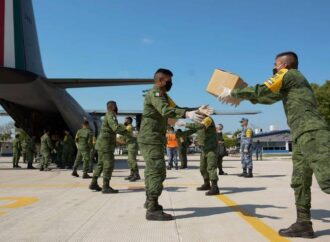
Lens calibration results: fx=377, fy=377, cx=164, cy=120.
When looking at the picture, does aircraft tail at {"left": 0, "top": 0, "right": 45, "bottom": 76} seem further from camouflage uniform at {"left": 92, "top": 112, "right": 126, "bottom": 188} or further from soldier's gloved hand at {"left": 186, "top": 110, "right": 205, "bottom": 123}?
soldier's gloved hand at {"left": 186, "top": 110, "right": 205, "bottom": 123}

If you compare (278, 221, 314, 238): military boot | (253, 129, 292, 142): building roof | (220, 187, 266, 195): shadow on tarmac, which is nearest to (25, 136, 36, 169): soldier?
(220, 187, 266, 195): shadow on tarmac

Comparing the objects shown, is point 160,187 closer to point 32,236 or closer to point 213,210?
point 213,210

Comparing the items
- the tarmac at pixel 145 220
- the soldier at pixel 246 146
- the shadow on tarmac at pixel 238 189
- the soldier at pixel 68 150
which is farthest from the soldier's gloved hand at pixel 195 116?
the soldier at pixel 68 150

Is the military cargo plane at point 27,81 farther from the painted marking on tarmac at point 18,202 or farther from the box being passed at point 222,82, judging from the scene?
the box being passed at point 222,82

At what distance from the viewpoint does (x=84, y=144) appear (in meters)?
11.9

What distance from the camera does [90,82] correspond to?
1538 centimetres

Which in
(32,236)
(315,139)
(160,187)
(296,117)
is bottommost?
(32,236)

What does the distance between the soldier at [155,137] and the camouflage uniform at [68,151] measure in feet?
39.3

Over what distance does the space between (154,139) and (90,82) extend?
1036 centimetres

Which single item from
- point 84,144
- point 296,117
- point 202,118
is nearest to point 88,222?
point 202,118

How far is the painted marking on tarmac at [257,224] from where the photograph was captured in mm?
4190

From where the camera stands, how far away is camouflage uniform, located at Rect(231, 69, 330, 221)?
160 inches

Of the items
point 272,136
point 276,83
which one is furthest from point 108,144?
point 272,136

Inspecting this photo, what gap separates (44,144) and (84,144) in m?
4.96
